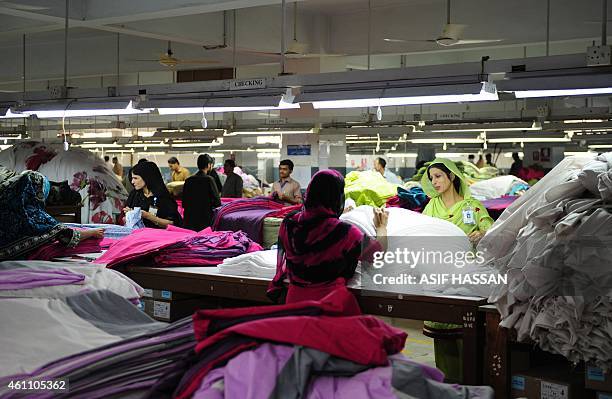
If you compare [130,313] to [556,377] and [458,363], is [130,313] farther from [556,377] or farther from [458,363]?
[458,363]

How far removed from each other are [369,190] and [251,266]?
3572 mm

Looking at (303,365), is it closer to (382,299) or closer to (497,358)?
(497,358)

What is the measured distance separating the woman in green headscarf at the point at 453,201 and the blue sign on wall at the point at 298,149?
6.39 m

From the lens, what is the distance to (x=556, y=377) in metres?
3.80

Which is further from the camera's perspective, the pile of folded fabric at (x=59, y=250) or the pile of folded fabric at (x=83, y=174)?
the pile of folded fabric at (x=83, y=174)

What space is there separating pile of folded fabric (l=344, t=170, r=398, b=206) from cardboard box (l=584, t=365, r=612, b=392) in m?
4.98

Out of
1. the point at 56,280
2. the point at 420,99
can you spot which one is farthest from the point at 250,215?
the point at 56,280

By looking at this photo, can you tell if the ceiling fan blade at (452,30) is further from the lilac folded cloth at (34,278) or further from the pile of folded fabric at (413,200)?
the lilac folded cloth at (34,278)

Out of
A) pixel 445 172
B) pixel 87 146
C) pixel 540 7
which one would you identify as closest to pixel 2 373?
pixel 445 172

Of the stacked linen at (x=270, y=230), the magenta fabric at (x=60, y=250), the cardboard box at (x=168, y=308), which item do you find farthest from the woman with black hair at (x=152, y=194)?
the magenta fabric at (x=60, y=250)

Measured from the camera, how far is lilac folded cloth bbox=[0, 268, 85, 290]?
334cm

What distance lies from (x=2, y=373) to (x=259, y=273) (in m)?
2.86

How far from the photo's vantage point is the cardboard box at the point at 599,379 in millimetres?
3535

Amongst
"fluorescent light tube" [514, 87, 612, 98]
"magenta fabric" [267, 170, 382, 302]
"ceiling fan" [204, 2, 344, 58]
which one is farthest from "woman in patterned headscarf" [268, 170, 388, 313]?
"ceiling fan" [204, 2, 344, 58]
